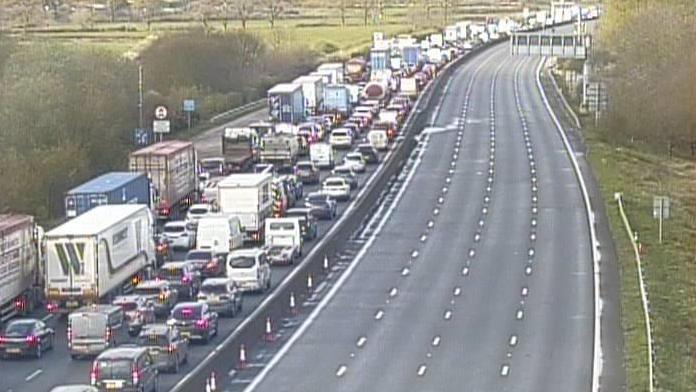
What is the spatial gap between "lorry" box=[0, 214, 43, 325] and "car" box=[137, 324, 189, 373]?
7039 mm

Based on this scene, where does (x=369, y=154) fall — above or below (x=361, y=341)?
below

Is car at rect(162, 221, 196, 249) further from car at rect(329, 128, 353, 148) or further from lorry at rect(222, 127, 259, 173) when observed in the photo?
car at rect(329, 128, 353, 148)

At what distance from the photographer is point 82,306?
147 feet

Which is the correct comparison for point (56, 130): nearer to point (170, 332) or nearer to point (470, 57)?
point (170, 332)

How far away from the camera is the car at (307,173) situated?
75.8 m

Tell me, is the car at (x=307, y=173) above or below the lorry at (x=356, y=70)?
above

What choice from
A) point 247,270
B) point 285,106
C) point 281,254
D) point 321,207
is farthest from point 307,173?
point 247,270

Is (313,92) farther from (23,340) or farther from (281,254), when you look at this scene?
(23,340)

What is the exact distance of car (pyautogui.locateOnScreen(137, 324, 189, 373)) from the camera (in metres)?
38.4

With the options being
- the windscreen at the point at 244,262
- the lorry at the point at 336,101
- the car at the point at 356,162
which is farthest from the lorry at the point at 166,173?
the lorry at the point at 336,101

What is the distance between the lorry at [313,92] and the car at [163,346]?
6770 centimetres

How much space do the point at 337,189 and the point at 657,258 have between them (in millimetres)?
17327

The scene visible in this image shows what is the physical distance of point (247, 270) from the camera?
1933 inches

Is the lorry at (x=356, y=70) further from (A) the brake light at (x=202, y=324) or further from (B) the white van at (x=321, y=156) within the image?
(A) the brake light at (x=202, y=324)
